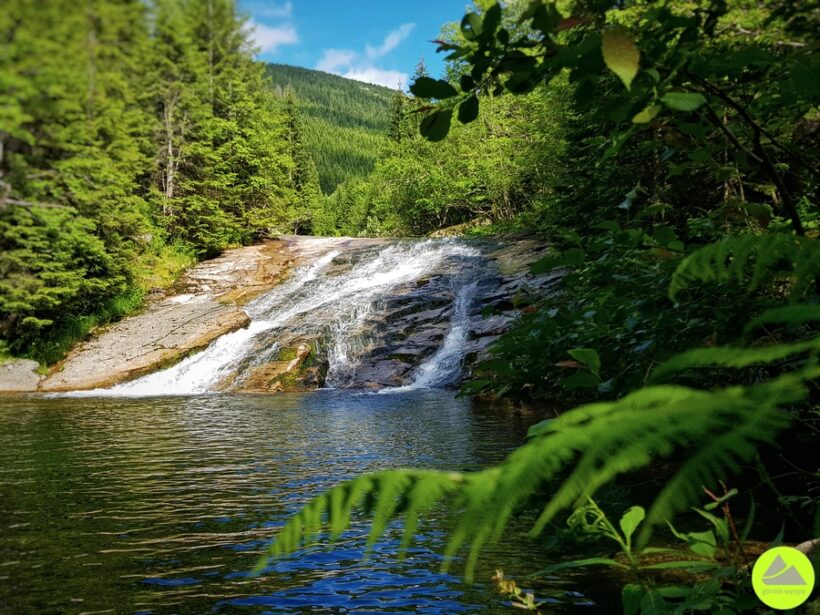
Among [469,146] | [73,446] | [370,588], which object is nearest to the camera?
[370,588]

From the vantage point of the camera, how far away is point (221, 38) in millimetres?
1641

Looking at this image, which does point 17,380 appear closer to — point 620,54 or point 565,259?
point 565,259

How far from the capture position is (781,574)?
3.82 feet

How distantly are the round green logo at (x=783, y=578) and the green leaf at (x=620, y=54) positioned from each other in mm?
998

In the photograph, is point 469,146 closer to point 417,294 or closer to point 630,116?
point 417,294

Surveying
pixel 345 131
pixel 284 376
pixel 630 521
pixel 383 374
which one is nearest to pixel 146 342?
pixel 284 376

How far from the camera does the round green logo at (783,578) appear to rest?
114cm

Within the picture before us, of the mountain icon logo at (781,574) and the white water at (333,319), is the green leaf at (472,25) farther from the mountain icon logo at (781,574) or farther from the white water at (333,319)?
the white water at (333,319)

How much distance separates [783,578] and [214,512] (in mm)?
4082

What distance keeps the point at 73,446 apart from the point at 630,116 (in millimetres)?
7585

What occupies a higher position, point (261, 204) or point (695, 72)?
point (261, 204)

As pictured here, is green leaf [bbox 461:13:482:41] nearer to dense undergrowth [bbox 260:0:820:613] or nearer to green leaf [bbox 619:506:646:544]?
dense undergrowth [bbox 260:0:820:613]

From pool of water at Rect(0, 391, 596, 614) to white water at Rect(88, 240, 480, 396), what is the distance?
4759 mm

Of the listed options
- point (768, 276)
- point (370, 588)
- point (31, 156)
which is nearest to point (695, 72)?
point (768, 276)
